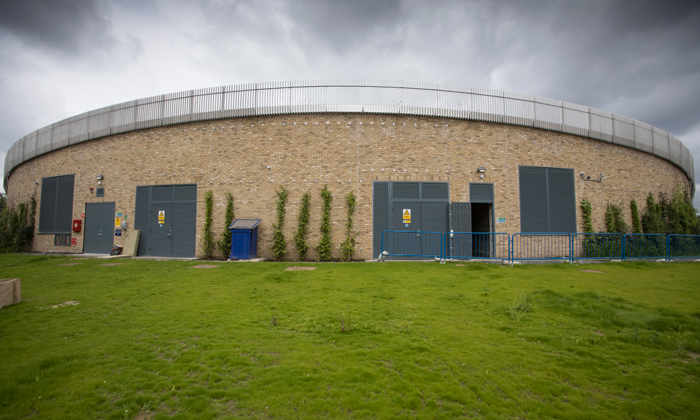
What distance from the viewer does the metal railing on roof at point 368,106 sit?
42.8 feet

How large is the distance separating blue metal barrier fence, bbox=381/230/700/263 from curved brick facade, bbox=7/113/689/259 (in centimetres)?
94

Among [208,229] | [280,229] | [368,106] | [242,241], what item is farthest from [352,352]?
[208,229]

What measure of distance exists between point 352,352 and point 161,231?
1375cm

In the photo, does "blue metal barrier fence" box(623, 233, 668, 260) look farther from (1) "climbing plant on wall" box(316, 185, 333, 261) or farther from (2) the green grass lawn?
(1) "climbing plant on wall" box(316, 185, 333, 261)

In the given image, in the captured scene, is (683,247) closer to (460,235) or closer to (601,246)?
(601,246)

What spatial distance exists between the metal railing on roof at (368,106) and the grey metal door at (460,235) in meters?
3.92

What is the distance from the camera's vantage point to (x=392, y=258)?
12430mm

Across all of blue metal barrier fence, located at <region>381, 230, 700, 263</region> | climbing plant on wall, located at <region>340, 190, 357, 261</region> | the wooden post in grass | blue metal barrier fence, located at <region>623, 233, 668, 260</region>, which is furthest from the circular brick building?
the wooden post in grass

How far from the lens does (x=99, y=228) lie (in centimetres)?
1552

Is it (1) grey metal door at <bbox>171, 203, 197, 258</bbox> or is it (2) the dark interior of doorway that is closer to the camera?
(2) the dark interior of doorway

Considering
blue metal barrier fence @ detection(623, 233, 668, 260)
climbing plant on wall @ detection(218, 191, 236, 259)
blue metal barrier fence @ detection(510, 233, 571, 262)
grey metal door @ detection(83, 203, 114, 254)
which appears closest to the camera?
blue metal barrier fence @ detection(623, 233, 668, 260)

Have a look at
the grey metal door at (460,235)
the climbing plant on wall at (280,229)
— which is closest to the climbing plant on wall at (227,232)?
the climbing plant on wall at (280,229)

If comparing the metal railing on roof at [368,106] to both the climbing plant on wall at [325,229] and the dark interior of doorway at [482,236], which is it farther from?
the dark interior of doorway at [482,236]

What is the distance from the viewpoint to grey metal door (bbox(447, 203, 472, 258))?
40.3 feet
